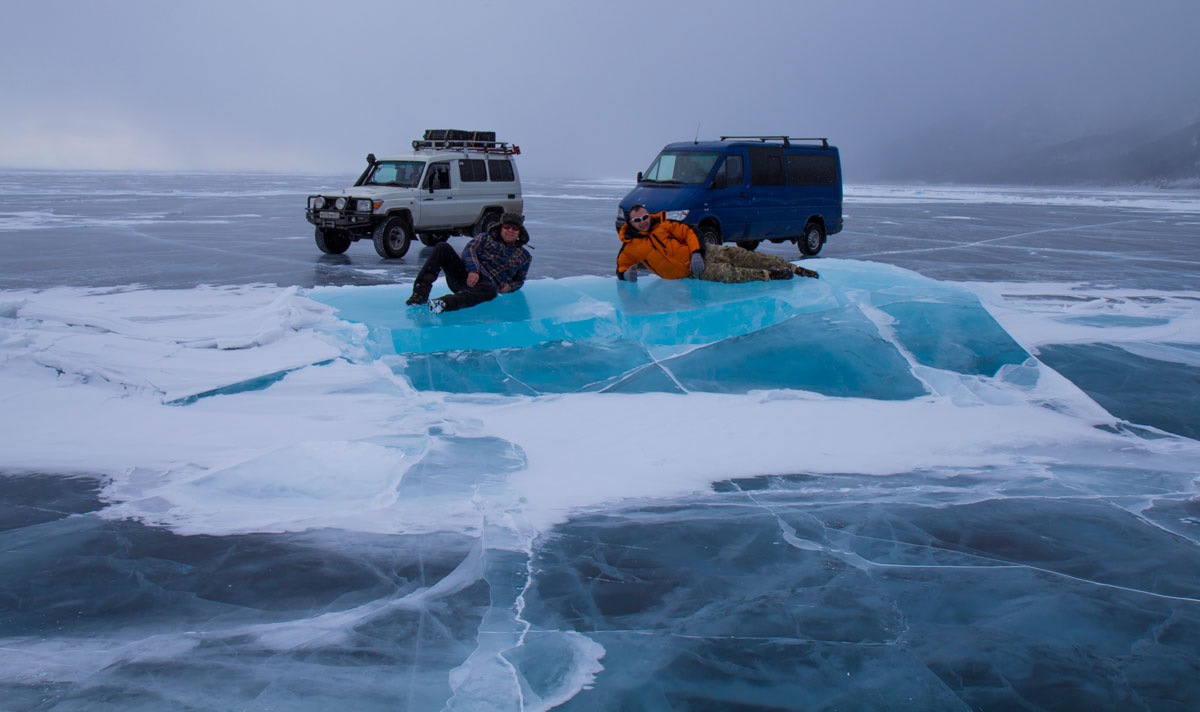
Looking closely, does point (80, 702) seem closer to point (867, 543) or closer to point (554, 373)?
point (867, 543)

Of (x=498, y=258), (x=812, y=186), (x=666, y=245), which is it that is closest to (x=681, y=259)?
(x=666, y=245)

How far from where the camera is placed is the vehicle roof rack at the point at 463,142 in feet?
56.7

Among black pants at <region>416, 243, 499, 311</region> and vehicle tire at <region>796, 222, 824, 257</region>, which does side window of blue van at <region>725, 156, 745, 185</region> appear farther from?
black pants at <region>416, 243, 499, 311</region>

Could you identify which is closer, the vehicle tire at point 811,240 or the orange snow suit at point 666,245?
the orange snow suit at point 666,245

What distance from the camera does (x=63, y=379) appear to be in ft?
Result: 23.2

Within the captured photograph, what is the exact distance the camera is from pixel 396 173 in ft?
54.0

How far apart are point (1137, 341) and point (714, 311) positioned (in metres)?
4.82

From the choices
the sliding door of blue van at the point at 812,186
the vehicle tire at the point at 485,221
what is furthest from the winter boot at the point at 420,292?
the sliding door of blue van at the point at 812,186

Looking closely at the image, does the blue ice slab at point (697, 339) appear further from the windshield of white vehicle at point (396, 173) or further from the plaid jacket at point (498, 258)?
the windshield of white vehicle at point (396, 173)

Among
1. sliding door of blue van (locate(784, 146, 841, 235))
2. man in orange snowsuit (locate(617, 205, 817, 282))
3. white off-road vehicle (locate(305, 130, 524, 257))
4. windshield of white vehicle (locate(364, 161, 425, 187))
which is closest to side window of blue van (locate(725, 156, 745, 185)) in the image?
sliding door of blue van (locate(784, 146, 841, 235))

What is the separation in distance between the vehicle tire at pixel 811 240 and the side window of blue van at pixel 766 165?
1.22m

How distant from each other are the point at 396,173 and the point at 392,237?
1353 millimetres

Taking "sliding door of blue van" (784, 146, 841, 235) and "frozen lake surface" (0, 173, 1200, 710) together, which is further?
"sliding door of blue van" (784, 146, 841, 235)

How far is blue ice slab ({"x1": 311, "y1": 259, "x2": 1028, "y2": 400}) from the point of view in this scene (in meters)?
7.62
